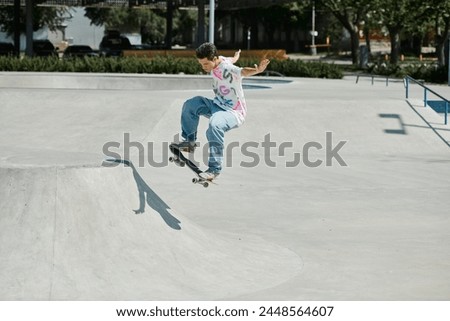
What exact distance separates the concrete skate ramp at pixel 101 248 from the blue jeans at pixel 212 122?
0.91 m

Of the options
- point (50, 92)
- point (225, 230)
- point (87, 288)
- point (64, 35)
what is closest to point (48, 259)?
point (87, 288)

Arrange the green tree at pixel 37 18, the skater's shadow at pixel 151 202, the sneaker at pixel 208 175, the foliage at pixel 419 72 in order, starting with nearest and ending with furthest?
the sneaker at pixel 208 175, the skater's shadow at pixel 151 202, the foliage at pixel 419 72, the green tree at pixel 37 18

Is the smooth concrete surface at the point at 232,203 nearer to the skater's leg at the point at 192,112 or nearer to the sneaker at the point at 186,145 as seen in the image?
A: the sneaker at the point at 186,145

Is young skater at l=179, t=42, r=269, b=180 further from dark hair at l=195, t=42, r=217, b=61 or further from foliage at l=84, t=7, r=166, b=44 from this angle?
foliage at l=84, t=7, r=166, b=44

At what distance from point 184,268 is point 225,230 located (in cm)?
362

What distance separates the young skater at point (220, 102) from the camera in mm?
11883

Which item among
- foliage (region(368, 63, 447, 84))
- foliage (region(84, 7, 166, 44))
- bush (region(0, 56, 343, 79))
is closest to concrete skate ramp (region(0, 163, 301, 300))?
bush (region(0, 56, 343, 79))

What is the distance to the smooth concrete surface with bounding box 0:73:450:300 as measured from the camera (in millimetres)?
11039

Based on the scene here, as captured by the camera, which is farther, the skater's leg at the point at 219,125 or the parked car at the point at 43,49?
the parked car at the point at 43,49

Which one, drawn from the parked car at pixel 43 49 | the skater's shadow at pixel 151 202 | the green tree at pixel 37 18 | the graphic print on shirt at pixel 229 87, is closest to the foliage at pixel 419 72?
the parked car at pixel 43 49

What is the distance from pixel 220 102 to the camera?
12.0 metres

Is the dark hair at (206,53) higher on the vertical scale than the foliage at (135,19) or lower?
higher

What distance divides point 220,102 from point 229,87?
22cm

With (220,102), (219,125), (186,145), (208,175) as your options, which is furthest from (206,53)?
(208,175)
